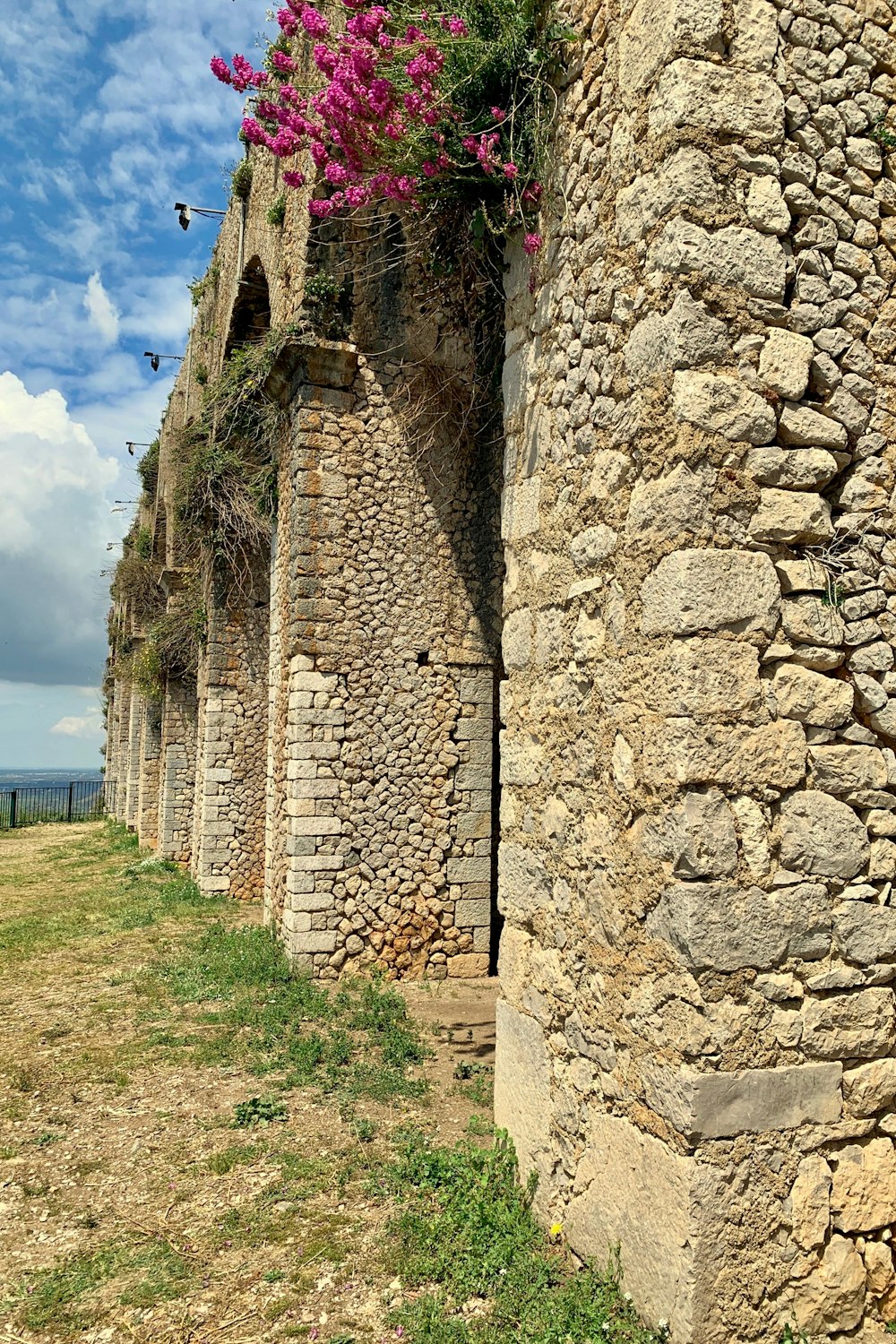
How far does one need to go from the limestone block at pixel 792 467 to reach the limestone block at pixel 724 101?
3.10 ft

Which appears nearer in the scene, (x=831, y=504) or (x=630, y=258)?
(x=831, y=504)

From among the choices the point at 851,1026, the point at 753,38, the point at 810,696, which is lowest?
the point at 851,1026

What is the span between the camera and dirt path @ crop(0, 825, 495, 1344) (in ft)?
10.6

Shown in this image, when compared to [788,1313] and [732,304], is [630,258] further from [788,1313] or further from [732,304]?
[788,1313]

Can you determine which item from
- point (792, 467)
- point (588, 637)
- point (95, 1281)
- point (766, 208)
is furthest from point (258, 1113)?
point (766, 208)

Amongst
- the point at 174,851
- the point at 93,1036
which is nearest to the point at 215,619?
the point at 174,851

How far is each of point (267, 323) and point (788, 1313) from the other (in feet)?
39.6

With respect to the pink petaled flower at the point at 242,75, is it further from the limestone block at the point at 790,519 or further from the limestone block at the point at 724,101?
the limestone block at the point at 790,519

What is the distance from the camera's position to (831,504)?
2.79 metres

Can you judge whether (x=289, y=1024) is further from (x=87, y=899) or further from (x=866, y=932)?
(x=87, y=899)

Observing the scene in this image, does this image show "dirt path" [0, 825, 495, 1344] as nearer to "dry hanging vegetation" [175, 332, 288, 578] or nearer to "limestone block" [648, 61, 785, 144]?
"limestone block" [648, 61, 785, 144]

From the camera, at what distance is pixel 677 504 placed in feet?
8.73

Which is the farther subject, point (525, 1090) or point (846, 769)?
point (525, 1090)

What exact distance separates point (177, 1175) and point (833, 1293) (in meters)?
2.97
